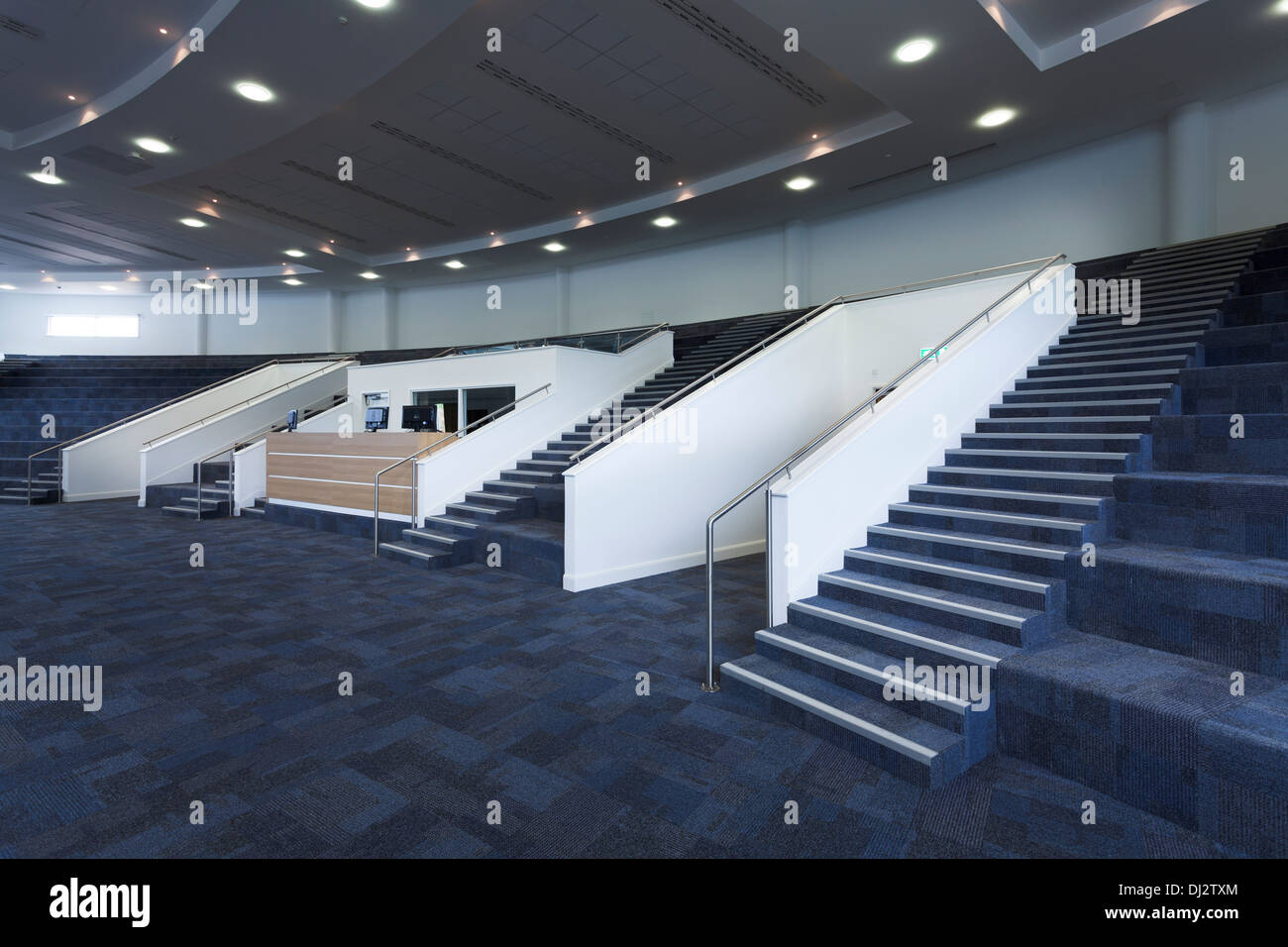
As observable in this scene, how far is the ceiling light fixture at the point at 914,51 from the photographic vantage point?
23.9ft

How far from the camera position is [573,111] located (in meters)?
9.33

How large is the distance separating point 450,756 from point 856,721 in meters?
1.86

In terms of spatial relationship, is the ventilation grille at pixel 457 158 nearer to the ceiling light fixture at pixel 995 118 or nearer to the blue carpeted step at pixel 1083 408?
the ceiling light fixture at pixel 995 118

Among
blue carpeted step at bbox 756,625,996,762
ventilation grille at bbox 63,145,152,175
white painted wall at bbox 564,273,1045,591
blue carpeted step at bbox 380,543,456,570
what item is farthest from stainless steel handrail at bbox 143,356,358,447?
blue carpeted step at bbox 756,625,996,762

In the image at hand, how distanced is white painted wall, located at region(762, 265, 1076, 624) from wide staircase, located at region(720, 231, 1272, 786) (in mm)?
118

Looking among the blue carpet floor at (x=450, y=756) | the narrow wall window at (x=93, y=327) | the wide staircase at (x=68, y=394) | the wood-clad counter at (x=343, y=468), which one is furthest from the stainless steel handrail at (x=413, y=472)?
the narrow wall window at (x=93, y=327)

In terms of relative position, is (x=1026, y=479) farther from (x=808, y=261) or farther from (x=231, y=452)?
(x=231, y=452)

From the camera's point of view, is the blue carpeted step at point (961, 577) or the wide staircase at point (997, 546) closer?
the wide staircase at point (997, 546)

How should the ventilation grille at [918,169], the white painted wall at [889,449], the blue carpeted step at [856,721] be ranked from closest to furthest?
1. the blue carpeted step at [856,721]
2. the white painted wall at [889,449]
3. the ventilation grille at [918,169]

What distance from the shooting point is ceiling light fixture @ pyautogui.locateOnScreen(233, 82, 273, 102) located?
8.59 m

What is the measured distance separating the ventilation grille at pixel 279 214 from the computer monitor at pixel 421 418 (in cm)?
745

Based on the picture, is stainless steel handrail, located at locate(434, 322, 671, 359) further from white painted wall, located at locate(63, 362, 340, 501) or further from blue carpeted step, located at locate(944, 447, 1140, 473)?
white painted wall, located at locate(63, 362, 340, 501)

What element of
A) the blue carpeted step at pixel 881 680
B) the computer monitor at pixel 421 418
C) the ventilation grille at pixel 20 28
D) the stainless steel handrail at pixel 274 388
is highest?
the ventilation grille at pixel 20 28

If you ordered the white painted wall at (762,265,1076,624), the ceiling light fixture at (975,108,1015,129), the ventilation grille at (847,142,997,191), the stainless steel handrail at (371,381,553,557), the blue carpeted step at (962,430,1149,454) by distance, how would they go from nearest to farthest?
the white painted wall at (762,265,1076,624)
the blue carpeted step at (962,430,1149,454)
the stainless steel handrail at (371,381,553,557)
the ceiling light fixture at (975,108,1015,129)
the ventilation grille at (847,142,997,191)
